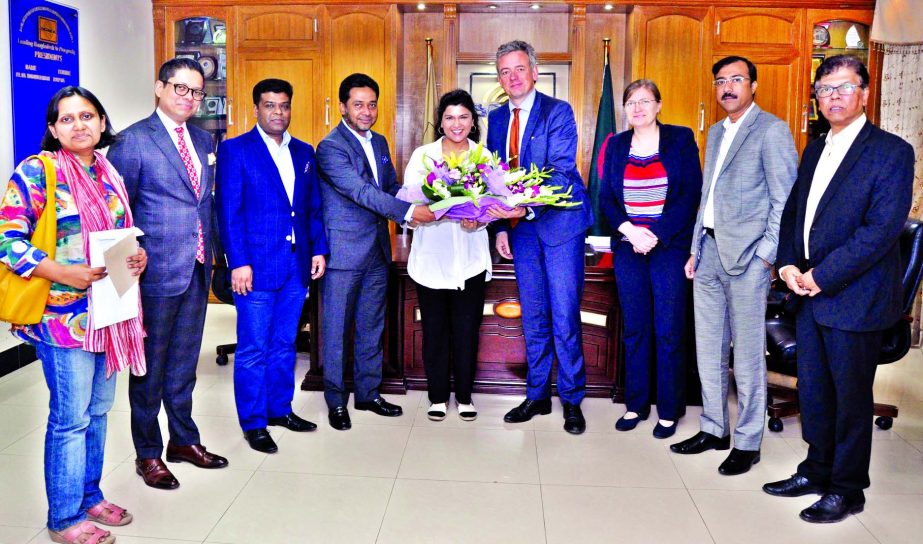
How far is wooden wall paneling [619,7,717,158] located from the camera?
19.7 feet

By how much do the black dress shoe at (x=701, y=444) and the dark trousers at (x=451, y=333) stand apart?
101cm

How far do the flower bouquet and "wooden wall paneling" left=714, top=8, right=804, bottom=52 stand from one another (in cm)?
361

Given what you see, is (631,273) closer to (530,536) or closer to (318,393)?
(530,536)

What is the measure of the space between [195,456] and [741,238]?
7.51ft

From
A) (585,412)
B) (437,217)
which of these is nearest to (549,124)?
(437,217)

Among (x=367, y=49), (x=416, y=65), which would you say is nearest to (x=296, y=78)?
(x=367, y=49)

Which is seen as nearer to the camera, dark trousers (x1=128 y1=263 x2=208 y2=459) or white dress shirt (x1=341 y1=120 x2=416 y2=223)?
dark trousers (x1=128 y1=263 x2=208 y2=459)

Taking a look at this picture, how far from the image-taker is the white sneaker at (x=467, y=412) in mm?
3660

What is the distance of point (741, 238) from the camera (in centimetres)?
293

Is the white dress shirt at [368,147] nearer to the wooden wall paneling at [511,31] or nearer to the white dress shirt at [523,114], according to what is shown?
the white dress shirt at [523,114]

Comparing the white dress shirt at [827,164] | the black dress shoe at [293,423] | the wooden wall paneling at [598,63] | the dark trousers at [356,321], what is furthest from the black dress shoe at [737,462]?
the wooden wall paneling at [598,63]

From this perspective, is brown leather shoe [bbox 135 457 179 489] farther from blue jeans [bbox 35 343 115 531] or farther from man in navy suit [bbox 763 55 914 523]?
man in navy suit [bbox 763 55 914 523]

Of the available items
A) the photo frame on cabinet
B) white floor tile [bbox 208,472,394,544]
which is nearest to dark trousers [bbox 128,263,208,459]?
white floor tile [bbox 208,472,394,544]

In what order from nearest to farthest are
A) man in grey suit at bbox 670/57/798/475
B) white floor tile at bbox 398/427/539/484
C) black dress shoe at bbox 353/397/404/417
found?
1. man in grey suit at bbox 670/57/798/475
2. white floor tile at bbox 398/427/539/484
3. black dress shoe at bbox 353/397/404/417
